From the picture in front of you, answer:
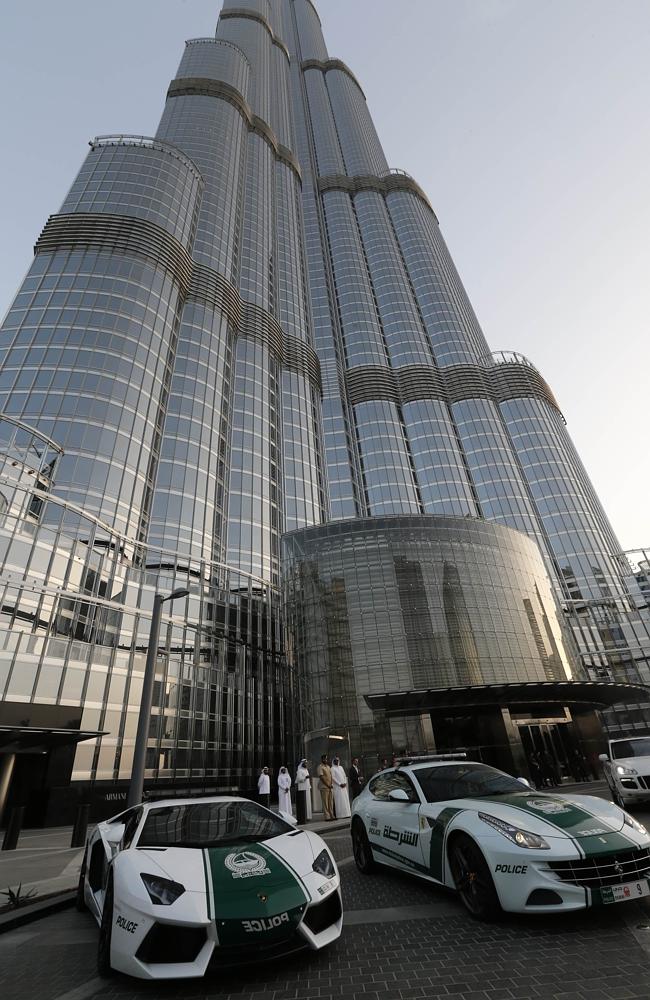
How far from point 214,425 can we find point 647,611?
50.8 m

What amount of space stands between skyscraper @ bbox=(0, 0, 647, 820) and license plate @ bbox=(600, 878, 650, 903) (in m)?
19.9

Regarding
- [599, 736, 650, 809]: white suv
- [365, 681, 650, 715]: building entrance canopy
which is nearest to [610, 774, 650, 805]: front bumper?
[599, 736, 650, 809]: white suv

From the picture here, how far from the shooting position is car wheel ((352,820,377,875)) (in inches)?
294

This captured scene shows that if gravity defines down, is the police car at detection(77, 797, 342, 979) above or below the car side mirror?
below

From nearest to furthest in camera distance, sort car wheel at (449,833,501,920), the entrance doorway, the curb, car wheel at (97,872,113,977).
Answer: car wheel at (97,872,113,977)
car wheel at (449,833,501,920)
the curb
the entrance doorway

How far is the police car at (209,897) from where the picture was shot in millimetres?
3695

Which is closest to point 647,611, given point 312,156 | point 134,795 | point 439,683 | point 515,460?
point 515,460

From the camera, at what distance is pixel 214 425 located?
5453 centimetres

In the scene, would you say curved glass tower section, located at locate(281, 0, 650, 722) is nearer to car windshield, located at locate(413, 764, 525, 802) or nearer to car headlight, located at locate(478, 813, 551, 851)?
car windshield, located at locate(413, 764, 525, 802)

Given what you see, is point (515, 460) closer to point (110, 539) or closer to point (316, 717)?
point (316, 717)

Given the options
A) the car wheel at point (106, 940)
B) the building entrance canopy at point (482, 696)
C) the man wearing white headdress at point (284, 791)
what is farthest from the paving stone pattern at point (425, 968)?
the building entrance canopy at point (482, 696)

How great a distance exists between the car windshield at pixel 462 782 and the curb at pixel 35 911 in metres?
5.10

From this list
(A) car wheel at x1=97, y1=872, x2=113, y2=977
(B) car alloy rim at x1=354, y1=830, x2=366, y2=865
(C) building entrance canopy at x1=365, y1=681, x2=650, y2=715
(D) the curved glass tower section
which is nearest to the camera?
(A) car wheel at x1=97, y1=872, x2=113, y2=977

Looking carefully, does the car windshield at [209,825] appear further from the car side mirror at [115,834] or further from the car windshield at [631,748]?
the car windshield at [631,748]
